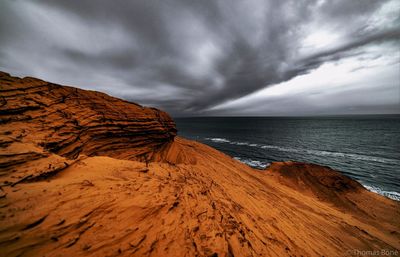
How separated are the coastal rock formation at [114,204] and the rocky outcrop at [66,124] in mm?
39

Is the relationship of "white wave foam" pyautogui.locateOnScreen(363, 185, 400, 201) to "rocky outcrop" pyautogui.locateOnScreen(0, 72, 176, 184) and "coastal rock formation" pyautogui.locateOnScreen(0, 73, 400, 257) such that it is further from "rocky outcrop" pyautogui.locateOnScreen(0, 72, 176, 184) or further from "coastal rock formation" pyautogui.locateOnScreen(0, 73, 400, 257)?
"rocky outcrop" pyautogui.locateOnScreen(0, 72, 176, 184)

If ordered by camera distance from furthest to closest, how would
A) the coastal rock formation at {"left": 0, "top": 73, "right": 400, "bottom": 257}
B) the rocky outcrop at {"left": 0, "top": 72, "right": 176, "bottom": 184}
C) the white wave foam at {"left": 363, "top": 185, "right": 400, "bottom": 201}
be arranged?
the white wave foam at {"left": 363, "top": 185, "right": 400, "bottom": 201} < the rocky outcrop at {"left": 0, "top": 72, "right": 176, "bottom": 184} < the coastal rock formation at {"left": 0, "top": 73, "right": 400, "bottom": 257}

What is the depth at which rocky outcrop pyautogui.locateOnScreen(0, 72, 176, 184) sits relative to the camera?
4.73 meters

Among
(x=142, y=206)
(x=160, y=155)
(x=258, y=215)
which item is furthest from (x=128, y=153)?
(x=258, y=215)

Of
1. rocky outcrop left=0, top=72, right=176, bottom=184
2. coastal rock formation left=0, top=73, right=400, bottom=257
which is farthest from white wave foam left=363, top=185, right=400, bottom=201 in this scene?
rocky outcrop left=0, top=72, right=176, bottom=184

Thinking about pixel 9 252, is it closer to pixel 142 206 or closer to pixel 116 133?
pixel 142 206

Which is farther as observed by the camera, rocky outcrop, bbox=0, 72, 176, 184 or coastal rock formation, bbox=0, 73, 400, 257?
rocky outcrop, bbox=0, 72, 176, 184

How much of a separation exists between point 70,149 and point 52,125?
1228 mm

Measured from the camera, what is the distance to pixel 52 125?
6105 mm

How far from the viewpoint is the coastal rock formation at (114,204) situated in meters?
2.84

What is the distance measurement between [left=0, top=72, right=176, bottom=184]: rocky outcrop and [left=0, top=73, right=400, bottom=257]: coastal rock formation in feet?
0.13

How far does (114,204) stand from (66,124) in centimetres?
534

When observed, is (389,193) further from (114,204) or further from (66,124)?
(66,124)

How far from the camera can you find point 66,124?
662 centimetres
